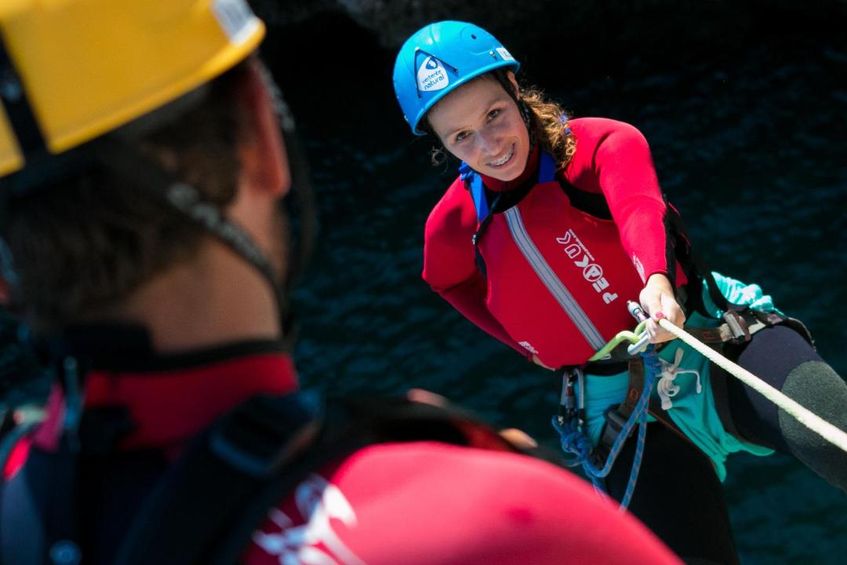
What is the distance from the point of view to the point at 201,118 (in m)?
1.17

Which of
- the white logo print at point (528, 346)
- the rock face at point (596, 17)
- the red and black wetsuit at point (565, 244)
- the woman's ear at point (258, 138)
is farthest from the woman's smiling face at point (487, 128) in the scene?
the rock face at point (596, 17)

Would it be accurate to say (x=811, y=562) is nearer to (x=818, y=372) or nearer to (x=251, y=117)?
(x=818, y=372)

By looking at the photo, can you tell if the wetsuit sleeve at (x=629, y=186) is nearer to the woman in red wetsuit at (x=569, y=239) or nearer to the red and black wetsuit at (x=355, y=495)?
the woman in red wetsuit at (x=569, y=239)

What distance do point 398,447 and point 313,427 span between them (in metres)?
0.11

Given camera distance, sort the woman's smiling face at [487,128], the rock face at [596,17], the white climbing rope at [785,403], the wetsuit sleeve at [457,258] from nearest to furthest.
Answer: the white climbing rope at [785,403]
the woman's smiling face at [487,128]
the wetsuit sleeve at [457,258]
the rock face at [596,17]

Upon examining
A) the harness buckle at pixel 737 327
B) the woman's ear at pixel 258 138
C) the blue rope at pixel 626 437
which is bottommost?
the blue rope at pixel 626 437

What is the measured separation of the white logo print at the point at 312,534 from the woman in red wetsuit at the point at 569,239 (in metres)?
2.35

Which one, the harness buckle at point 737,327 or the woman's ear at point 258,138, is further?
the harness buckle at point 737,327

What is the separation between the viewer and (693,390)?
3.70 m

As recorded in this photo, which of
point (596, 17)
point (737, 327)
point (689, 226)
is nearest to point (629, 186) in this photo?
point (737, 327)

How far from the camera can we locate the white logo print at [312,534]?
110cm

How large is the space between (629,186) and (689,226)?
481 centimetres

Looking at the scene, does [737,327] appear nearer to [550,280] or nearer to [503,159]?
[550,280]

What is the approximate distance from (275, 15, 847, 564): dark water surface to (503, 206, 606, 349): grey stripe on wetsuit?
8.11ft
